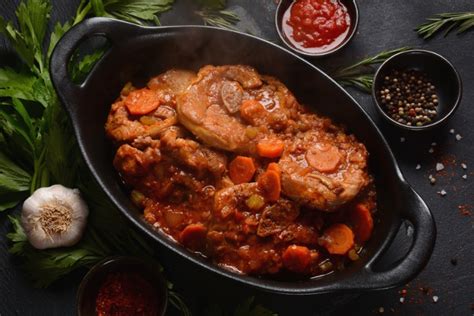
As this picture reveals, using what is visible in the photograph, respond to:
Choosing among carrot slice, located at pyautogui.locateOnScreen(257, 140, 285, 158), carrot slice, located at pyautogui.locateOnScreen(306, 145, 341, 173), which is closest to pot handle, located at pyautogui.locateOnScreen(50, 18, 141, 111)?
carrot slice, located at pyautogui.locateOnScreen(257, 140, 285, 158)

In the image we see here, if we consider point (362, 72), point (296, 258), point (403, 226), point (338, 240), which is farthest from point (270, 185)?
point (362, 72)

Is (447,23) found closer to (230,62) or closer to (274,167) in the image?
(230,62)

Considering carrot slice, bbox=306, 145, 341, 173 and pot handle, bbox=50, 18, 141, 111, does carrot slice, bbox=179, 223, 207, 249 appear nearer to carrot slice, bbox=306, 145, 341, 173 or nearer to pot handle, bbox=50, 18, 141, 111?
carrot slice, bbox=306, 145, 341, 173

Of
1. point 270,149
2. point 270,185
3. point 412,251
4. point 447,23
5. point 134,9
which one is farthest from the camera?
point 447,23

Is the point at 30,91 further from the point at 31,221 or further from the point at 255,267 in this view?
the point at 255,267

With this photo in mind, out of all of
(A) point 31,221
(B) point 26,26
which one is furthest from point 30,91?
(A) point 31,221

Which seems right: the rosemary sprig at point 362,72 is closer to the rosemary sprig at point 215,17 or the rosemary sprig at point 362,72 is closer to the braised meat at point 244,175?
the braised meat at point 244,175

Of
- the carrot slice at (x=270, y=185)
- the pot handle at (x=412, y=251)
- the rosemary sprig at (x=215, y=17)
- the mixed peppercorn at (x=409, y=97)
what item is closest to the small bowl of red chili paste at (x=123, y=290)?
the carrot slice at (x=270, y=185)
